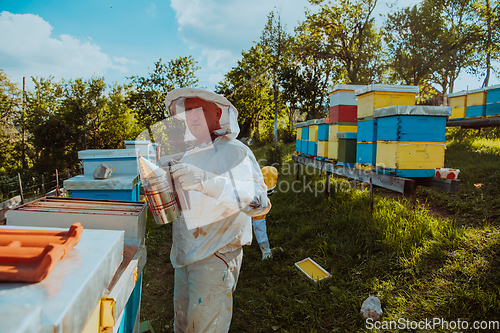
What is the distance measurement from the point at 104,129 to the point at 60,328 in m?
18.0

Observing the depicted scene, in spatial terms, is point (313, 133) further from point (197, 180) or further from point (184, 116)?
point (197, 180)

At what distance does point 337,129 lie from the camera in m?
4.37

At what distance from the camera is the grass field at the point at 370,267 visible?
2.20 meters

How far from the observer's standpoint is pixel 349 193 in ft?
15.2

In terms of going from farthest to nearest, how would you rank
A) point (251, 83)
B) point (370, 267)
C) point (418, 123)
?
point (251, 83)
point (418, 123)
point (370, 267)

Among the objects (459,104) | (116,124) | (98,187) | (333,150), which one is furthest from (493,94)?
(116,124)

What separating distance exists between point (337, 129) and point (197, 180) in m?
3.58

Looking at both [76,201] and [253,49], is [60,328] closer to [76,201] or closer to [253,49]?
[76,201]

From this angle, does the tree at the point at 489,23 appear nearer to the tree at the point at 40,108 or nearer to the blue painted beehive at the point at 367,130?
the blue painted beehive at the point at 367,130

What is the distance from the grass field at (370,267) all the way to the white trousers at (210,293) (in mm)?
1115

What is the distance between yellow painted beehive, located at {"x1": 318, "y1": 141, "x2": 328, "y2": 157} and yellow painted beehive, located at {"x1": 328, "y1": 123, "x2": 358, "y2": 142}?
0.25 m

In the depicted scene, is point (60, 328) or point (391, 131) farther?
point (391, 131)

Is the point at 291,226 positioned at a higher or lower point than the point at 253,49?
lower

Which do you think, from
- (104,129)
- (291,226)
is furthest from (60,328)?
(104,129)
